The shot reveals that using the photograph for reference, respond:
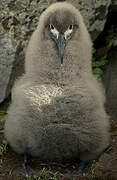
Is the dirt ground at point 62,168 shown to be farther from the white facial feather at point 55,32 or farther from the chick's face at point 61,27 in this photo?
the white facial feather at point 55,32

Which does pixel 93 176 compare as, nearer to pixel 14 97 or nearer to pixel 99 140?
pixel 99 140

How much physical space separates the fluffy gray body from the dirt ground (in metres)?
0.10

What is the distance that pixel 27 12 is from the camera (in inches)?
168

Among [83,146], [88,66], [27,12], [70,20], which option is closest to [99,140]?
[83,146]

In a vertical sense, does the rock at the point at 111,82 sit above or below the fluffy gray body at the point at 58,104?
below

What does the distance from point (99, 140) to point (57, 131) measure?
407 millimetres

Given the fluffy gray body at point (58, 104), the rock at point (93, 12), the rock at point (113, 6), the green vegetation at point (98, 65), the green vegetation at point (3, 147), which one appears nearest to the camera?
the fluffy gray body at point (58, 104)

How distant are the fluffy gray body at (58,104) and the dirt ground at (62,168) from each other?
0.10m

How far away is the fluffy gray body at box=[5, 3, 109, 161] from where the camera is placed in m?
3.29

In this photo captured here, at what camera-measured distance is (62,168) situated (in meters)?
3.53

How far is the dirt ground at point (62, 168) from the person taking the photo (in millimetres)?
3387

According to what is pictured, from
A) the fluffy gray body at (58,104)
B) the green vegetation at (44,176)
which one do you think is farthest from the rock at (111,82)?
the green vegetation at (44,176)

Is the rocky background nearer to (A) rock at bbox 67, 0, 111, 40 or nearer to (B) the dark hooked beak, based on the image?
(A) rock at bbox 67, 0, 111, 40

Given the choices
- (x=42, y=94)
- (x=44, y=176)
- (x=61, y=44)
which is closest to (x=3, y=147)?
(x=44, y=176)
